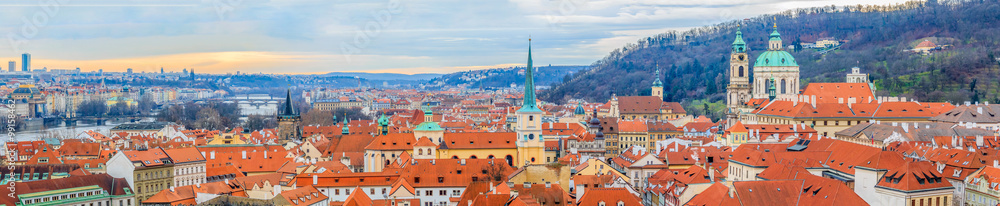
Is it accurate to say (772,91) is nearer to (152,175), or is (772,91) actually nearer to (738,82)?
(738,82)

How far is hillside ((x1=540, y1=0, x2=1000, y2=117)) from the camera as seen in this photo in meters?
120

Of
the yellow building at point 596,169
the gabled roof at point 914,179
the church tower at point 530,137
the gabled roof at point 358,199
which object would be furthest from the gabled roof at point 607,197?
the church tower at point 530,137

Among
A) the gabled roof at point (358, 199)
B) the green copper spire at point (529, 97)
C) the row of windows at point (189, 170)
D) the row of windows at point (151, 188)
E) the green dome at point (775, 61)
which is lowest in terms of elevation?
the row of windows at point (151, 188)

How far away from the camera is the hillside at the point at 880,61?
119812 millimetres

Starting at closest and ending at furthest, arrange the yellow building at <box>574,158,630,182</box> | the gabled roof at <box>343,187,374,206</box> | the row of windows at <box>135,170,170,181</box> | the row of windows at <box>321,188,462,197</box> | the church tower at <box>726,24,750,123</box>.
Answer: the gabled roof at <box>343,187,374,206</box> → the row of windows at <box>321,188,462,197</box> → the yellow building at <box>574,158,630,182</box> → the row of windows at <box>135,170,170,181</box> → the church tower at <box>726,24,750,123</box>

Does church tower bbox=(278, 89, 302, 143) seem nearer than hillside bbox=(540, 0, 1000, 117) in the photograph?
Yes

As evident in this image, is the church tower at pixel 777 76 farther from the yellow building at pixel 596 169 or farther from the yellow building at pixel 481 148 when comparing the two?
the yellow building at pixel 596 169

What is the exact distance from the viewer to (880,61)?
142 meters

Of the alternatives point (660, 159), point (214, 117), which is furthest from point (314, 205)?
point (214, 117)

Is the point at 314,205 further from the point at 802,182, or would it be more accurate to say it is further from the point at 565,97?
the point at 565,97

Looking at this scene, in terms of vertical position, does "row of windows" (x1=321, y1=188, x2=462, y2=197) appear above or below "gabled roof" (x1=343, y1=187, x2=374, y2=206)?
below

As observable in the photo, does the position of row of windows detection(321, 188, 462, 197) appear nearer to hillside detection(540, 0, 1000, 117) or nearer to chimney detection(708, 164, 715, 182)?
chimney detection(708, 164, 715, 182)

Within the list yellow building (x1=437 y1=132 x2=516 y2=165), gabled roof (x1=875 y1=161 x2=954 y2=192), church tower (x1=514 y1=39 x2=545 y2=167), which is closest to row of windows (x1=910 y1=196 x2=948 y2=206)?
gabled roof (x1=875 y1=161 x2=954 y2=192)

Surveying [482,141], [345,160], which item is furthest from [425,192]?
[345,160]
